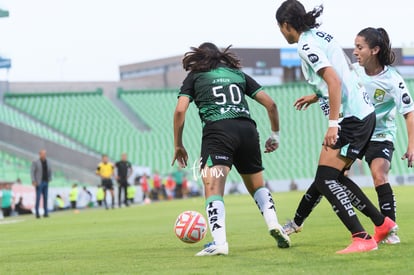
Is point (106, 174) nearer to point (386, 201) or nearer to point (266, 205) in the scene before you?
point (386, 201)

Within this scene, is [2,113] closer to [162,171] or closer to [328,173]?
[162,171]

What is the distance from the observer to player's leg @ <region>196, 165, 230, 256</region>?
8.22 meters

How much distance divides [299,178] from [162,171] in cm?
802

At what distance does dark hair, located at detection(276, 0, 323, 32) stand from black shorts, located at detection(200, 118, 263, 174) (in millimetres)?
1143

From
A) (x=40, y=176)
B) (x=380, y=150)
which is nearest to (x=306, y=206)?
(x=380, y=150)

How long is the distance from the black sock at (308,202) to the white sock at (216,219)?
118 centimetres

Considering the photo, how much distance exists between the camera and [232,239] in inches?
426

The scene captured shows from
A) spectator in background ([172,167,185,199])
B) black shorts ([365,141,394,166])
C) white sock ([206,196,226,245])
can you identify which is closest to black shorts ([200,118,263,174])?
white sock ([206,196,226,245])

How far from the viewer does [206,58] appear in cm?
857

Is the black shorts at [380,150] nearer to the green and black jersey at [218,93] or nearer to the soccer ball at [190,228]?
the green and black jersey at [218,93]

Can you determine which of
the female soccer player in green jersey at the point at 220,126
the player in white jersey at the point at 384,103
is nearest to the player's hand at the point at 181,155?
the female soccer player in green jersey at the point at 220,126

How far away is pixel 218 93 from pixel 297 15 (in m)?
1.14

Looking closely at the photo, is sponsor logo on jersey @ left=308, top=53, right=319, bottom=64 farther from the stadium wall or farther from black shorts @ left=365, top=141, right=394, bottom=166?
the stadium wall

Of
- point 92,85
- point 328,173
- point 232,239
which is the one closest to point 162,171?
point 92,85
